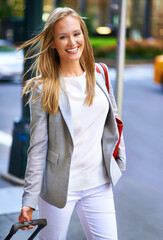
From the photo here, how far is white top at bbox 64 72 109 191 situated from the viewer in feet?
8.52

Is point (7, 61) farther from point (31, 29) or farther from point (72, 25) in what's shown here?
point (72, 25)

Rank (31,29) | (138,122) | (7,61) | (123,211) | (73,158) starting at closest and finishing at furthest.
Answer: (73,158) < (123,211) < (31,29) < (138,122) < (7,61)

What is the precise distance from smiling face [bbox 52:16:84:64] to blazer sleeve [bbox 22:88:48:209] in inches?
10.6

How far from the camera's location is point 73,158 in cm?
259

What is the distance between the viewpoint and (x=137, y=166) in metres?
7.51

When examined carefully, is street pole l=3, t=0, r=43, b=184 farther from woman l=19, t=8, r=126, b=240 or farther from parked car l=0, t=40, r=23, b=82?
parked car l=0, t=40, r=23, b=82

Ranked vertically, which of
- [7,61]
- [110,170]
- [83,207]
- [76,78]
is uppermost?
[76,78]

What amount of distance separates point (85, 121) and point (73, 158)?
0.22 m

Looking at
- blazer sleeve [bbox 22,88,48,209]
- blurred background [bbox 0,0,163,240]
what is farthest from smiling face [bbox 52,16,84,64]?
blurred background [bbox 0,0,163,240]

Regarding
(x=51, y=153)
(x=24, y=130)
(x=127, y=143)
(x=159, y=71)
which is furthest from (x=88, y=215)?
(x=159, y=71)

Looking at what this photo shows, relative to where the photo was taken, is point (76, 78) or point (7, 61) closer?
point (76, 78)

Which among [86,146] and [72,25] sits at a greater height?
[72,25]

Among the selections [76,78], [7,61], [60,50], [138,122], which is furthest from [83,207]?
[7,61]

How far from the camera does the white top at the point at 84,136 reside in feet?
8.52
